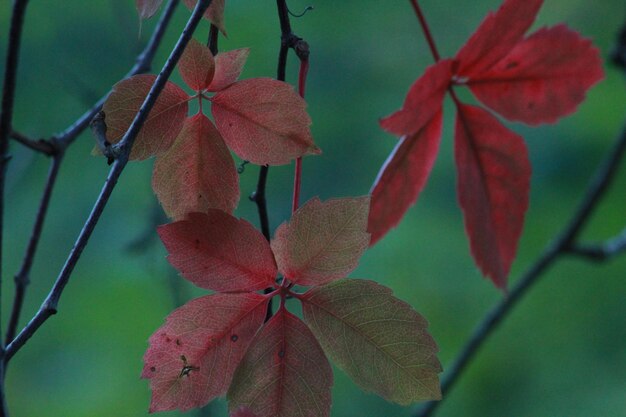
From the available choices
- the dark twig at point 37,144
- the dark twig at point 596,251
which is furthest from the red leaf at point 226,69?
the dark twig at point 596,251

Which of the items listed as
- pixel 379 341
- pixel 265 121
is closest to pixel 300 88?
pixel 265 121

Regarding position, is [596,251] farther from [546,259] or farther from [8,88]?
[8,88]

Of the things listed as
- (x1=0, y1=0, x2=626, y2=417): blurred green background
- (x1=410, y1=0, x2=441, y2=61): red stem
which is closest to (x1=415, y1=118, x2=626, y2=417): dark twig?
(x1=410, y1=0, x2=441, y2=61): red stem

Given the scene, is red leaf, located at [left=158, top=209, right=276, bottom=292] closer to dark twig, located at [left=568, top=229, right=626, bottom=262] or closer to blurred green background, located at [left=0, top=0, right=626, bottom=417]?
dark twig, located at [left=568, top=229, right=626, bottom=262]

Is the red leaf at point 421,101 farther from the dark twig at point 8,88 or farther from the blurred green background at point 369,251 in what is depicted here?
the blurred green background at point 369,251

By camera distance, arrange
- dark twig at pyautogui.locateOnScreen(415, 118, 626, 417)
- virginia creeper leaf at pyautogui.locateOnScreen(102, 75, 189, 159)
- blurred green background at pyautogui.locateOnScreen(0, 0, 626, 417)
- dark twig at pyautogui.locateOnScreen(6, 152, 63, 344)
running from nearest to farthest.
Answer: virginia creeper leaf at pyautogui.locateOnScreen(102, 75, 189, 159), dark twig at pyautogui.locateOnScreen(6, 152, 63, 344), dark twig at pyautogui.locateOnScreen(415, 118, 626, 417), blurred green background at pyautogui.locateOnScreen(0, 0, 626, 417)

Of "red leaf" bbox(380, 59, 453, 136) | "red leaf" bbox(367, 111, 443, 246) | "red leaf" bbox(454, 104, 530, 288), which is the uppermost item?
"red leaf" bbox(380, 59, 453, 136)
